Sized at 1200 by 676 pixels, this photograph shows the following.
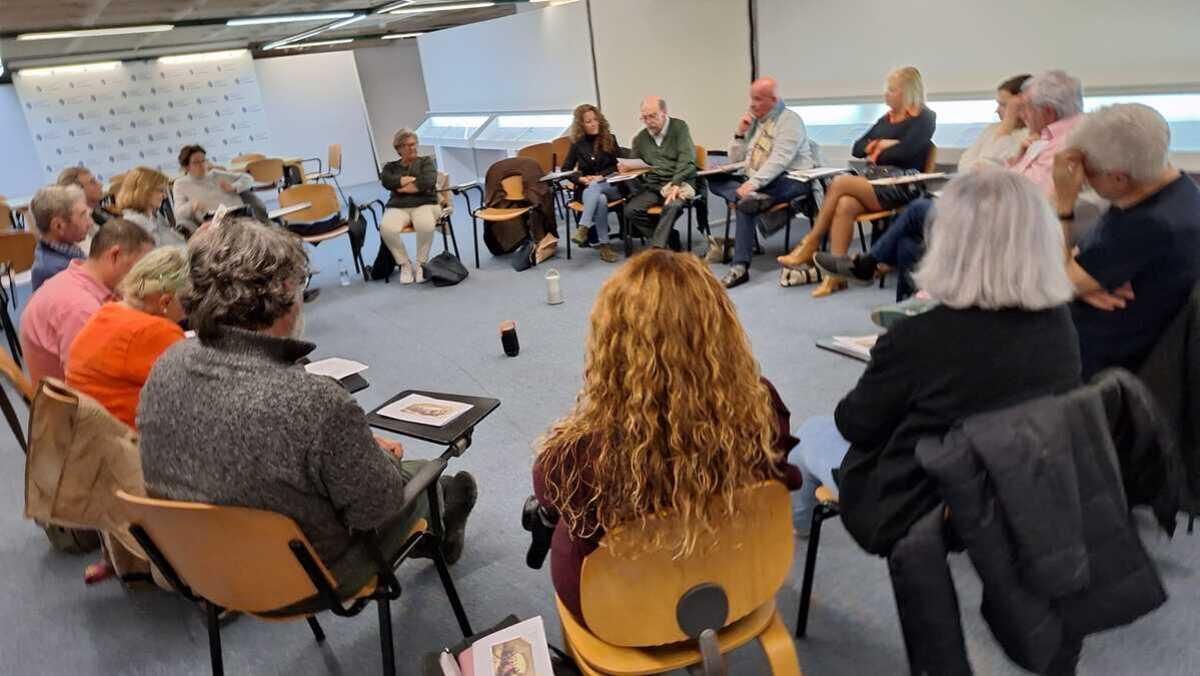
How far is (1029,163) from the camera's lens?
3.24 meters

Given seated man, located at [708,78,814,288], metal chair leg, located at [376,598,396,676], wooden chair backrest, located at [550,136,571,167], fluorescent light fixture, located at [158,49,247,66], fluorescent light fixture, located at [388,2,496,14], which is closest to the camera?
metal chair leg, located at [376,598,396,676]

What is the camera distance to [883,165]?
4.80 m

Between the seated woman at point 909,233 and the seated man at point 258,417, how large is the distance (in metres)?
2.09

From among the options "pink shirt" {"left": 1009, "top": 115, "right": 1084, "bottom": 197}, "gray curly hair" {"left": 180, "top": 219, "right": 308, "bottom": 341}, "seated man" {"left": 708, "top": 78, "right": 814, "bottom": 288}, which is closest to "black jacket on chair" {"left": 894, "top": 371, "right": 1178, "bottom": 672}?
"gray curly hair" {"left": 180, "top": 219, "right": 308, "bottom": 341}

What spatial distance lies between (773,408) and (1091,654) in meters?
1.09

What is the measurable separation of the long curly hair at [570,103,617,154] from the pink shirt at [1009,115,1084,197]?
3.42m

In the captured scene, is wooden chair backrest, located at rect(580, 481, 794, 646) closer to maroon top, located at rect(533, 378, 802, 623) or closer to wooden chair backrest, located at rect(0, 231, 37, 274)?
maroon top, located at rect(533, 378, 802, 623)

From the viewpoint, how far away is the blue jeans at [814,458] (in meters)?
1.84

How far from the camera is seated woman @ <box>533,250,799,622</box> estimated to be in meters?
1.23

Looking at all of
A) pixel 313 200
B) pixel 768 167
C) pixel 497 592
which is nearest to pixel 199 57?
pixel 313 200

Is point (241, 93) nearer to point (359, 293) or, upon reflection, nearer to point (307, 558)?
point (359, 293)

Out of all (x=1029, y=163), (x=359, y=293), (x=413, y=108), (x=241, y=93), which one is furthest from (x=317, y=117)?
(x=1029, y=163)

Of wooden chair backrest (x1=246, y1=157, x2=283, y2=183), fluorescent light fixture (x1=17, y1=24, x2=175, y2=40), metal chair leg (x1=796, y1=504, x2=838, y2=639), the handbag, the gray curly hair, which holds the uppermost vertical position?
fluorescent light fixture (x1=17, y1=24, x2=175, y2=40)

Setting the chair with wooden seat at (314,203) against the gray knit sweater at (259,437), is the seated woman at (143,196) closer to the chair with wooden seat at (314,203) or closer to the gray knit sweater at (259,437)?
the chair with wooden seat at (314,203)
